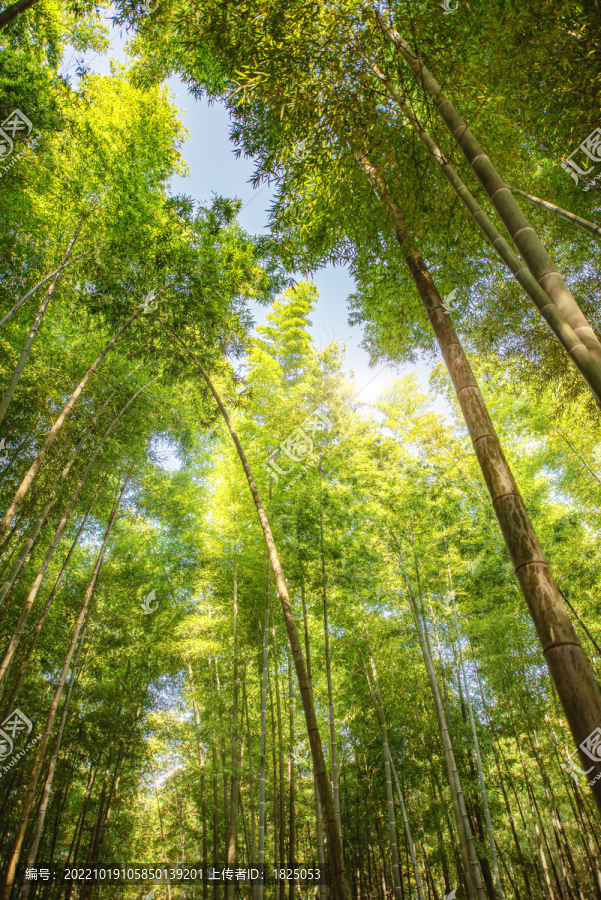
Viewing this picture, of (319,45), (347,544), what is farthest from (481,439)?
(347,544)

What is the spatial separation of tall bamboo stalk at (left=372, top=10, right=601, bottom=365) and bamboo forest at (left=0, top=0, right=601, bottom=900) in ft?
0.04

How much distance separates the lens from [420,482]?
18.0 feet

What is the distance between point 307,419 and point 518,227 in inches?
172

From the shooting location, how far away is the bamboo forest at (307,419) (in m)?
2.19

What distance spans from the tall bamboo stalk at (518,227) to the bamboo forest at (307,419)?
1cm

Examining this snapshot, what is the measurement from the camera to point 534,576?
3.99 ft

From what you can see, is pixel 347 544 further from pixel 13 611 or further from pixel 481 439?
pixel 13 611

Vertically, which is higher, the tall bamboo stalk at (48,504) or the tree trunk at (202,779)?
the tall bamboo stalk at (48,504)

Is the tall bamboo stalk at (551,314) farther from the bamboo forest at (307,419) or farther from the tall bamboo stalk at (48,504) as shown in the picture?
the tall bamboo stalk at (48,504)

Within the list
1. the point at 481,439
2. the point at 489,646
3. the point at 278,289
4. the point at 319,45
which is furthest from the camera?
the point at 489,646

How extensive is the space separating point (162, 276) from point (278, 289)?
119 cm

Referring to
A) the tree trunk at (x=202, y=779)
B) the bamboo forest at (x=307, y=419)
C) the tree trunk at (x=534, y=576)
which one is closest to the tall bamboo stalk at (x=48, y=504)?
the bamboo forest at (x=307, y=419)

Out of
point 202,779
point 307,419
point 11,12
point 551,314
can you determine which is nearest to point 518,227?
point 551,314

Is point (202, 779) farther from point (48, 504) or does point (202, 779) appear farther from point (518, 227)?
point (518, 227)
